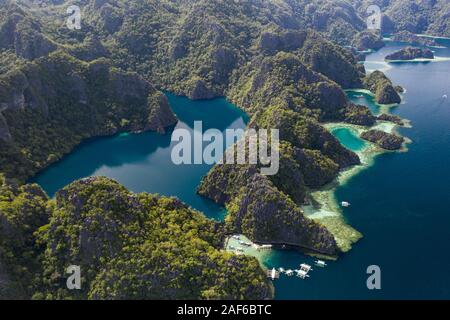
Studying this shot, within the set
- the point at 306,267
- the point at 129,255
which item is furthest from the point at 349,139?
the point at 129,255

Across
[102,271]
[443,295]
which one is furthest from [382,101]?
[102,271]

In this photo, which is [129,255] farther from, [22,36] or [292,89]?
[22,36]

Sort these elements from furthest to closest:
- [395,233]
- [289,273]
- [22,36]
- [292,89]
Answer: [22,36], [292,89], [395,233], [289,273]

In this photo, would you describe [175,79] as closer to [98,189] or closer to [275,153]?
[275,153]

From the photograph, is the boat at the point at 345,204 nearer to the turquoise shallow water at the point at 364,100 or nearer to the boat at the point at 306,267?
the boat at the point at 306,267

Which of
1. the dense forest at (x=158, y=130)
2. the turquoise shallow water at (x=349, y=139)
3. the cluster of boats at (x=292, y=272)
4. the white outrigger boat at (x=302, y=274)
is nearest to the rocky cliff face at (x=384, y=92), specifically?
the dense forest at (x=158, y=130)

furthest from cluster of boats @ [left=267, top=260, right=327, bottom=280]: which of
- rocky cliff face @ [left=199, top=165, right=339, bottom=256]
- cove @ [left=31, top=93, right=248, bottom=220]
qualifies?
cove @ [left=31, top=93, right=248, bottom=220]
